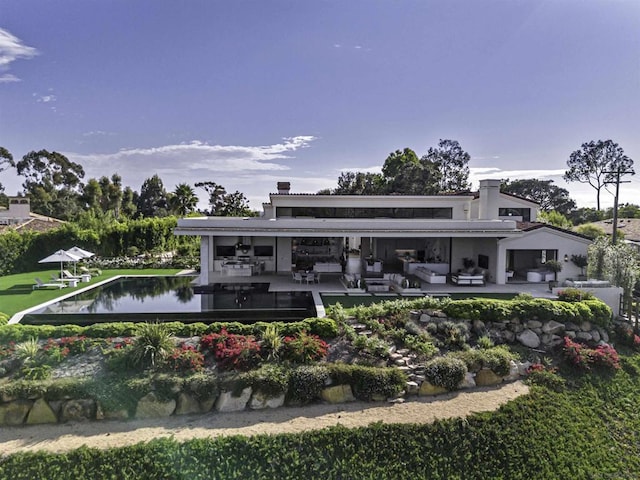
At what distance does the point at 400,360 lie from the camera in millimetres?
11742

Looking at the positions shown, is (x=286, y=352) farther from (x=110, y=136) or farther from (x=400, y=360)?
(x=110, y=136)

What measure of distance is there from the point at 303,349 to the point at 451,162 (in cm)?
6551

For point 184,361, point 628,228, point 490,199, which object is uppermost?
point 490,199

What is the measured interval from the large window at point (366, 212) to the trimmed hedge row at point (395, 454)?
18098mm

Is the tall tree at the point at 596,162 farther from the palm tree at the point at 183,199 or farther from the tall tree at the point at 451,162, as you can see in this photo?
the palm tree at the point at 183,199

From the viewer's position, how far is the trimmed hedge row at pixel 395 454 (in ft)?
26.5

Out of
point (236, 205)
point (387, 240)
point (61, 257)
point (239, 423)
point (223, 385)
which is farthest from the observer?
point (236, 205)

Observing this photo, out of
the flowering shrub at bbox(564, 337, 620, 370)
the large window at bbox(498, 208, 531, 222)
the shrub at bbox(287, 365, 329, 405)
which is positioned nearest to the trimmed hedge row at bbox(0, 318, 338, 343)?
the shrub at bbox(287, 365, 329, 405)

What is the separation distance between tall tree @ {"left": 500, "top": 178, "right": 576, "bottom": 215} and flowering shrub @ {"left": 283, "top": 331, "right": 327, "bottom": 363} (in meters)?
69.7

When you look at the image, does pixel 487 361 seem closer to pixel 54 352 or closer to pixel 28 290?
pixel 54 352

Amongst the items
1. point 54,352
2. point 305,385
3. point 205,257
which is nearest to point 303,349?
point 305,385

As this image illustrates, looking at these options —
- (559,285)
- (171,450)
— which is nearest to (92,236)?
(171,450)

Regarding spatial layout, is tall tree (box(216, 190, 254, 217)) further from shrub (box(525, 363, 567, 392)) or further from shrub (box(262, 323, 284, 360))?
shrub (box(525, 363, 567, 392))

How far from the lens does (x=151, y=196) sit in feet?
258
